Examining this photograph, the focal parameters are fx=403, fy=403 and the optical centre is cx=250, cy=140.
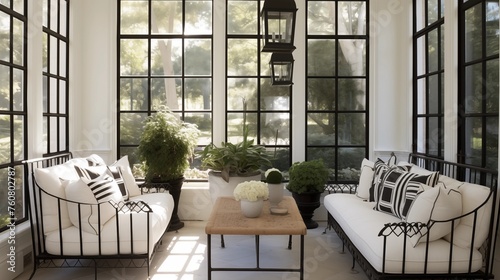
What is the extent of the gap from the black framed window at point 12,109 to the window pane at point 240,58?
2579 mm

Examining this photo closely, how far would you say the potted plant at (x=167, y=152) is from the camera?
4.87m

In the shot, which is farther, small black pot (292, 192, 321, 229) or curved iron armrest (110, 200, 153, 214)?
small black pot (292, 192, 321, 229)

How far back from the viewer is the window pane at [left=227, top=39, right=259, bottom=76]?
222 inches

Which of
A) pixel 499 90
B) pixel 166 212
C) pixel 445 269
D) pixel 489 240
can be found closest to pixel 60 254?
pixel 166 212

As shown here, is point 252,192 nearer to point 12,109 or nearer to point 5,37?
point 12,109

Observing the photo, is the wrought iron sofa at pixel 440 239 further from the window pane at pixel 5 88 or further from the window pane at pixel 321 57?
the window pane at pixel 5 88

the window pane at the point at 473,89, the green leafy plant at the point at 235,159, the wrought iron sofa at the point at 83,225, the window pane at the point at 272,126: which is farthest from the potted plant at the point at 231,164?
the window pane at the point at 473,89

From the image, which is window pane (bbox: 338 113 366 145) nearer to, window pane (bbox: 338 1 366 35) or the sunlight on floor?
window pane (bbox: 338 1 366 35)

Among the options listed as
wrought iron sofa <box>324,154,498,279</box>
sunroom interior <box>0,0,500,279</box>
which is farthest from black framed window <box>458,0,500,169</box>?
sunroom interior <box>0,0,500,279</box>

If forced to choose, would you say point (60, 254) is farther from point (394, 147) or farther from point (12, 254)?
point (394, 147)

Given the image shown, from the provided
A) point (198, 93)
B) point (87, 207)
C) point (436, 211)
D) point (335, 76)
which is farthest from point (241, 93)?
point (436, 211)

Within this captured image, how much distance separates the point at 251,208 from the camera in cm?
341

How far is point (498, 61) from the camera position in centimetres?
333

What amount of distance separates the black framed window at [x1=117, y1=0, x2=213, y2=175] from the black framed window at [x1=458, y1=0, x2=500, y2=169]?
10.4 ft
